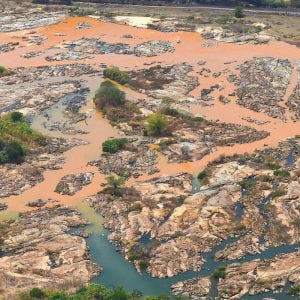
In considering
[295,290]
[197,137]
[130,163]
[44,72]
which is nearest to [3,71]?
[44,72]

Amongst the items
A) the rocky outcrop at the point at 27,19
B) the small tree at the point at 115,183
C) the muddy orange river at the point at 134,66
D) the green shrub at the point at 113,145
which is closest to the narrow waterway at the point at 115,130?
the muddy orange river at the point at 134,66

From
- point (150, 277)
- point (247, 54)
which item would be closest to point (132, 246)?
point (150, 277)

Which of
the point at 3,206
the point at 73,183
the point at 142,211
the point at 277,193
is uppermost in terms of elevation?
the point at 277,193

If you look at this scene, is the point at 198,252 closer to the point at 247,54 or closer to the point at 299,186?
the point at 299,186

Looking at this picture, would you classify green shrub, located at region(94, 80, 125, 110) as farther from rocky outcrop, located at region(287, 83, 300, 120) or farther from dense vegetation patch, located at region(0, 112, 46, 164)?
rocky outcrop, located at region(287, 83, 300, 120)

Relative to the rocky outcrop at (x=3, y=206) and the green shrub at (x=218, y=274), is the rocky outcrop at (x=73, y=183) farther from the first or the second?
the green shrub at (x=218, y=274)

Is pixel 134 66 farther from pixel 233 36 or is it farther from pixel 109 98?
pixel 233 36

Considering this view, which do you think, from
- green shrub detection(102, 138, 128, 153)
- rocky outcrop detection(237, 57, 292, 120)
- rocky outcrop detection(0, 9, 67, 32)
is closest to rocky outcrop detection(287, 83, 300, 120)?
rocky outcrop detection(237, 57, 292, 120)
